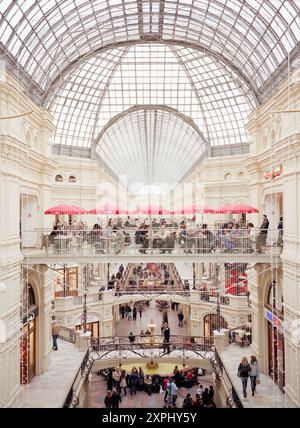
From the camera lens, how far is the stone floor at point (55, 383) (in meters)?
17.4

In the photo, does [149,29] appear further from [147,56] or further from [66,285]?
[66,285]

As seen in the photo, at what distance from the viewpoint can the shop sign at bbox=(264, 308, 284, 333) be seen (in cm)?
1819

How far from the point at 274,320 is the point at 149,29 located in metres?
20.5

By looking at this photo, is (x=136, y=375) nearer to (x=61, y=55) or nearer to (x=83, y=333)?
(x=83, y=333)

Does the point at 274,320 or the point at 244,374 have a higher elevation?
the point at 274,320

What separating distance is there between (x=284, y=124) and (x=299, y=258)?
6.05 m

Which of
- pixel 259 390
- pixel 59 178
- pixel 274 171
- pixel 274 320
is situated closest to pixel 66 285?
pixel 59 178

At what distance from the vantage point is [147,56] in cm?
Answer: 4088

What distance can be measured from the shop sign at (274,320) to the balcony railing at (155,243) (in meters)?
Result: 3.28

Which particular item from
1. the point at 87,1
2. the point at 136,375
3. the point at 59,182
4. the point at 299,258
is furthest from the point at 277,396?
the point at 59,182

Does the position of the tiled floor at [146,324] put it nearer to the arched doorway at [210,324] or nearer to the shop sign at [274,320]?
the arched doorway at [210,324]

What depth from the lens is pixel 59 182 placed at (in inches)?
1534

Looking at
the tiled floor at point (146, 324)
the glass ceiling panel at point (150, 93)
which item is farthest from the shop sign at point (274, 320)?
the glass ceiling panel at point (150, 93)

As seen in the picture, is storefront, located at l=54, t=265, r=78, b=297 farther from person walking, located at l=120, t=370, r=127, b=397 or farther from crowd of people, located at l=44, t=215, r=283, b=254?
crowd of people, located at l=44, t=215, r=283, b=254
